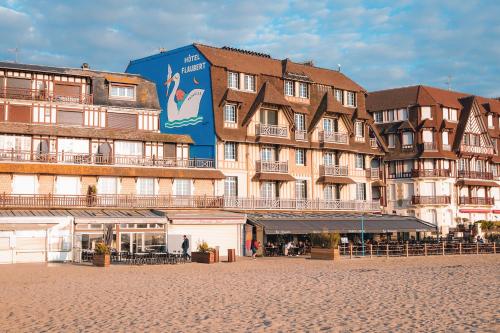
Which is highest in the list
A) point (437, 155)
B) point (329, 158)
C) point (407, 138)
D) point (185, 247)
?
point (407, 138)

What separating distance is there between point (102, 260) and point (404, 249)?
1833cm

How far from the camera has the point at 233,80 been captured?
46469 millimetres

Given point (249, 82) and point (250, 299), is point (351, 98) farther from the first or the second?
point (250, 299)

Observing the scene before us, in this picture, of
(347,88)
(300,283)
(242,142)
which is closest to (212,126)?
(242,142)

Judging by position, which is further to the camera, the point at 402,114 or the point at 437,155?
the point at 402,114

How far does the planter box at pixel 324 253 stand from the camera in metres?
37.2

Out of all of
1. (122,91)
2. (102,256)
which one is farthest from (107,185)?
(102,256)

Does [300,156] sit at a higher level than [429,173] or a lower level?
higher

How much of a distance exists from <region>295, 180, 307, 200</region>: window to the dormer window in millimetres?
12713

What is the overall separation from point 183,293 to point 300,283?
15.4 feet

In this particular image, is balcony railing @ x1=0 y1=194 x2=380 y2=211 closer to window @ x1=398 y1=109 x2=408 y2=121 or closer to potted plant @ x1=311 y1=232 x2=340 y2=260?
potted plant @ x1=311 y1=232 x2=340 y2=260

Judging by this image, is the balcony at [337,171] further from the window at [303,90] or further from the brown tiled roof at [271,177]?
the window at [303,90]

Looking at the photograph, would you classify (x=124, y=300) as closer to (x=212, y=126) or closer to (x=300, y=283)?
(x=300, y=283)

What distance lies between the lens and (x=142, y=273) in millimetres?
28906
